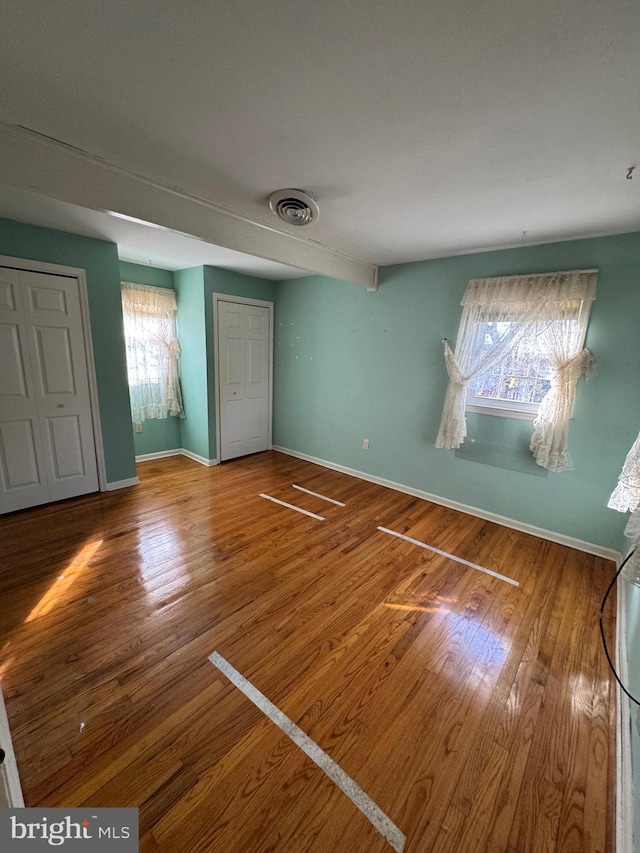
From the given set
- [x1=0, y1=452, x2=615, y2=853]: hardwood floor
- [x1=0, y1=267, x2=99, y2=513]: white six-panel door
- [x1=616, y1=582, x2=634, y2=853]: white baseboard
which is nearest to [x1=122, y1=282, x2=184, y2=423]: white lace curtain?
[x1=0, y1=267, x2=99, y2=513]: white six-panel door

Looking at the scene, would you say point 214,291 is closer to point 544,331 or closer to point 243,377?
point 243,377

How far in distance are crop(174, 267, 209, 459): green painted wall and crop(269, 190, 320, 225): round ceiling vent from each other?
6.95 feet

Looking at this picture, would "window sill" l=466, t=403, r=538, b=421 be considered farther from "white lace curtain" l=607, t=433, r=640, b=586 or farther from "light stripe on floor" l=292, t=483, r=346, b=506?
"light stripe on floor" l=292, t=483, r=346, b=506

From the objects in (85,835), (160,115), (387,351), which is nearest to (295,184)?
(160,115)

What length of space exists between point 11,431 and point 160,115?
2736 mm

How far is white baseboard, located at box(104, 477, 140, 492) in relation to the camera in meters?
3.35

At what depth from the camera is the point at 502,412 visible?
2850 mm

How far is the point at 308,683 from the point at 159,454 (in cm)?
371

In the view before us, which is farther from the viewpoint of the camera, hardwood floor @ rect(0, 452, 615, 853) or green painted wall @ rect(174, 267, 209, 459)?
green painted wall @ rect(174, 267, 209, 459)

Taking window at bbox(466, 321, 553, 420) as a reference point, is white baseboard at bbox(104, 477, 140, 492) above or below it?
below

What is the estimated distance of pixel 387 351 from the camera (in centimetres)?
354

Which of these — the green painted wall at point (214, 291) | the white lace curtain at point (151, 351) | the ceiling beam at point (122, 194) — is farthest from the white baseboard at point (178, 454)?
the ceiling beam at point (122, 194)

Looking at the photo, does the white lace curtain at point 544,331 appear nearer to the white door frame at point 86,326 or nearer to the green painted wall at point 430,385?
the green painted wall at point 430,385

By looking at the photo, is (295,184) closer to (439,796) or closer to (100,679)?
(100,679)
